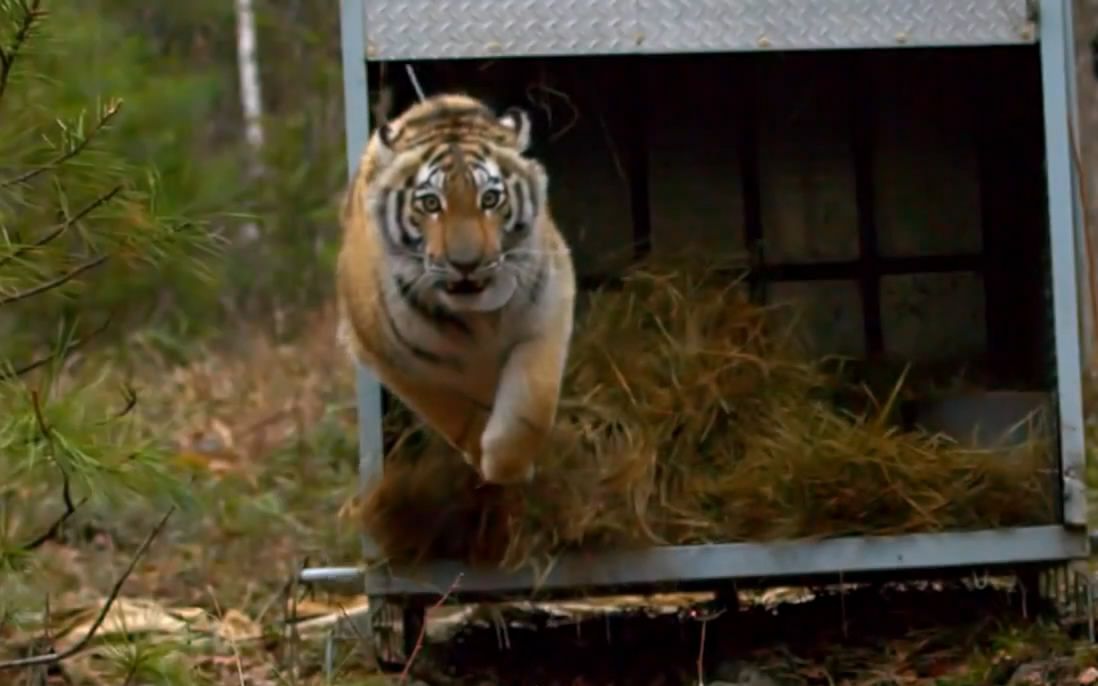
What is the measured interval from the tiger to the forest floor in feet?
1.91

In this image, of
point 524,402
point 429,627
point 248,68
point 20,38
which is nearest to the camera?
point 20,38

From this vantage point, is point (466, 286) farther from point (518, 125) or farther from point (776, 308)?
point (776, 308)

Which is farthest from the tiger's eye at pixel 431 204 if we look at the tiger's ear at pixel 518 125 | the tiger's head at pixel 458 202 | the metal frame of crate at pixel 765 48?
the metal frame of crate at pixel 765 48

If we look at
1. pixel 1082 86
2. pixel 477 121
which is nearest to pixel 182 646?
pixel 477 121

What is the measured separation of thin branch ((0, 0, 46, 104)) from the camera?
3.96 meters

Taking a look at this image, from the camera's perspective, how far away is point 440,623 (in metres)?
6.27

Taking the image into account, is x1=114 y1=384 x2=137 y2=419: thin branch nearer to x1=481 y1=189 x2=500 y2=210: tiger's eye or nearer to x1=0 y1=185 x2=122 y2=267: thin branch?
x1=0 y1=185 x2=122 y2=267: thin branch

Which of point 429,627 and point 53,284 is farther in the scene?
point 429,627

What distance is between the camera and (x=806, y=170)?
262 inches

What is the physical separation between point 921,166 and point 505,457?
7.62ft

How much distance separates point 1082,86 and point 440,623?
6923mm

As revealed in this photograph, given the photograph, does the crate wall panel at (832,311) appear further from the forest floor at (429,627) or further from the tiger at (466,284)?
the tiger at (466,284)

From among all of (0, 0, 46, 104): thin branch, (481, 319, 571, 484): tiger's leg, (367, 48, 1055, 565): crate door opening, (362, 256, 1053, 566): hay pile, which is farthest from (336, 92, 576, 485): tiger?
(0, 0, 46, 104): thin branch

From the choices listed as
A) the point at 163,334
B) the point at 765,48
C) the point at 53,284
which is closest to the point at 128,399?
the point at 53,284
